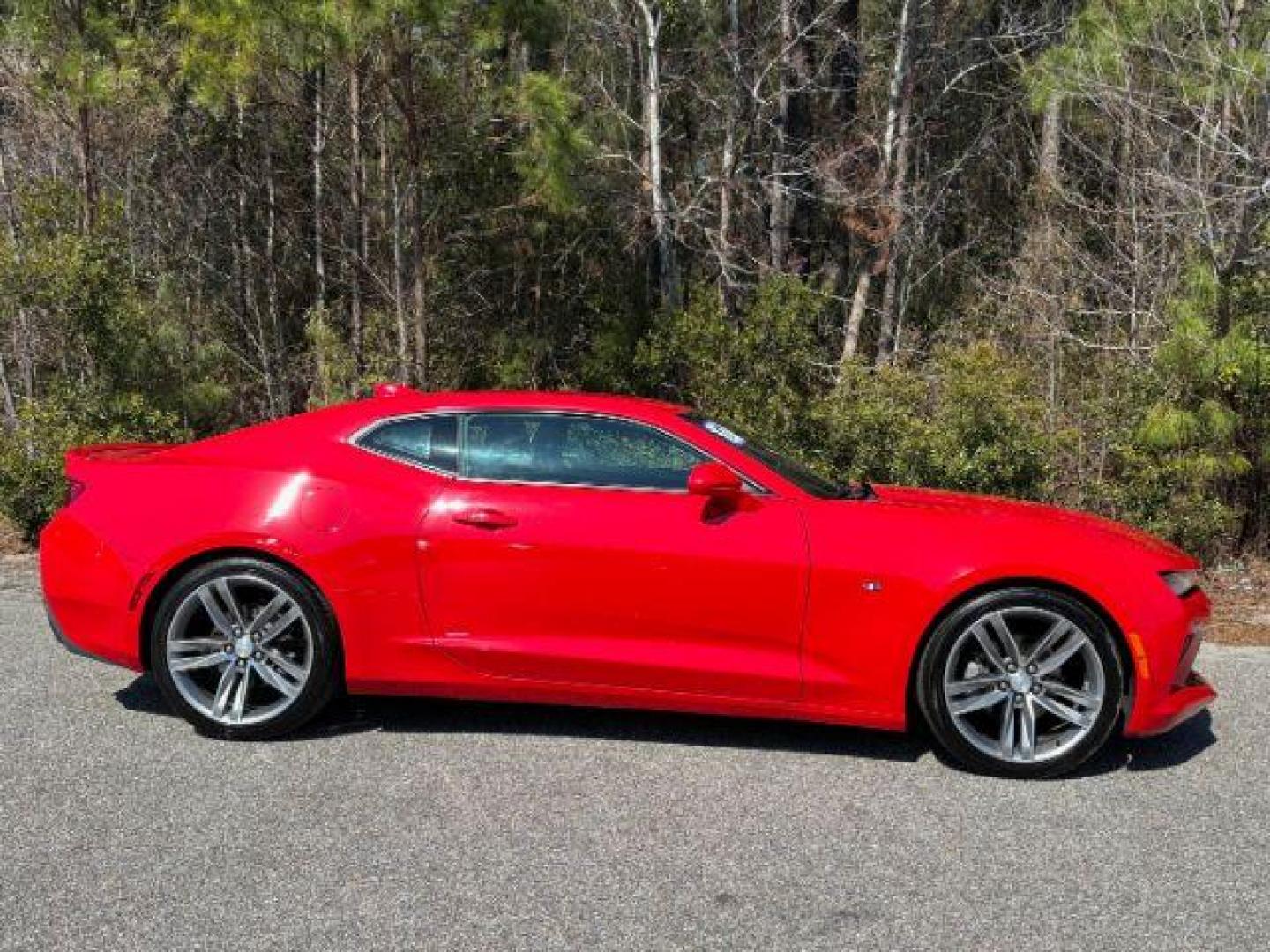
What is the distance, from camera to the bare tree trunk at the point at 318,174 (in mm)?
12100

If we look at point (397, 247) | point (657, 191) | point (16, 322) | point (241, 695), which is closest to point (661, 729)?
point (241, 695)

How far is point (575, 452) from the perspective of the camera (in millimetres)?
4926

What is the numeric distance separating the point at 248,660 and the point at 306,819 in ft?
3.41

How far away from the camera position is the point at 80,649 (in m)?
5.09

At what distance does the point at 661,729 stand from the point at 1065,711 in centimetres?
164

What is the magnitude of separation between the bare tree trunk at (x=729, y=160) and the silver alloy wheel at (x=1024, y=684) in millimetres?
8806

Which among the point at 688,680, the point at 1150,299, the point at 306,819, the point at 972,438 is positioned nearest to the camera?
the point at 306,819

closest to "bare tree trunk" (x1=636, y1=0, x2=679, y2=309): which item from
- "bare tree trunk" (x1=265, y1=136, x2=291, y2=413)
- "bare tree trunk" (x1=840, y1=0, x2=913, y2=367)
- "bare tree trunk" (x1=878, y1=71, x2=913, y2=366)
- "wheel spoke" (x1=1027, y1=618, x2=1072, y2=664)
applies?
"bare tree trunk" (x1=840, y1=0, x2=913, y2=367)

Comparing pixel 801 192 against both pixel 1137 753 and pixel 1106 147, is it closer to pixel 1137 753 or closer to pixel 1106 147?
pixel 1106 147

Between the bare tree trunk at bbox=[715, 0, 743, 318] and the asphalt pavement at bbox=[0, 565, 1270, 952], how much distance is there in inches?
345

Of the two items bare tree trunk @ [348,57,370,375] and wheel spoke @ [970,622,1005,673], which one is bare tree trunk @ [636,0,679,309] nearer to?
bare tree trunk @ [348,57,370,375]

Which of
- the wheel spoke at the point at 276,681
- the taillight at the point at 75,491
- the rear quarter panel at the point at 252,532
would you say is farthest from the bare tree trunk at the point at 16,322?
the wheel spoke at the point at 276,681

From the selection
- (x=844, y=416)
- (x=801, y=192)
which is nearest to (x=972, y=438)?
(x=844, y=416)

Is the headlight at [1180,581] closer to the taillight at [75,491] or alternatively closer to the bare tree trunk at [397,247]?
the taillight at [75,491]
